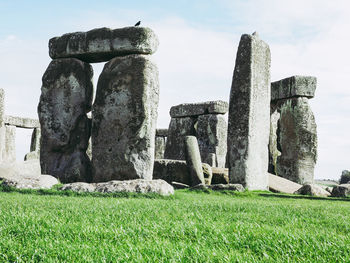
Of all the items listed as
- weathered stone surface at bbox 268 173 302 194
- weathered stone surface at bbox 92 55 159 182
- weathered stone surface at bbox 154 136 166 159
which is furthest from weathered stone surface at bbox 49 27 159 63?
weathered stone surface at bbox 154 136 166 159

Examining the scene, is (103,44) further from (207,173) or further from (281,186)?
(281,186)

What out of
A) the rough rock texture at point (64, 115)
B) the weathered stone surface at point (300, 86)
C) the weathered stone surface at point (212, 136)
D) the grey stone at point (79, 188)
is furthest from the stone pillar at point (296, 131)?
the grey stone at point (79, 188)

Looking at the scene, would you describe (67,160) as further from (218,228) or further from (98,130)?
(218,228)

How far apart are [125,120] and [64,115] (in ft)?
6.49

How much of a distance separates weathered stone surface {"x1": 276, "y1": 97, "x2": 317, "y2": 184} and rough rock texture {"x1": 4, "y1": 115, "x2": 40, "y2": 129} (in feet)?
42.1

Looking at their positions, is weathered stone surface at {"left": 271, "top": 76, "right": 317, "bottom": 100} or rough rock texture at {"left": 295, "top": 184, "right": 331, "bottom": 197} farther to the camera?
weathered stone surface at {"left": 271, "top": 76, "right": 317, "bottom": 100}

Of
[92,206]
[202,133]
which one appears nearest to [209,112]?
[202,133]

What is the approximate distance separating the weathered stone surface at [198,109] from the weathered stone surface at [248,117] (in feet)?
19.9

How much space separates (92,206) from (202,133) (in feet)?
39.2

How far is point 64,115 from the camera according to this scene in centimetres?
1062

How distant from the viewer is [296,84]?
13.9 metres

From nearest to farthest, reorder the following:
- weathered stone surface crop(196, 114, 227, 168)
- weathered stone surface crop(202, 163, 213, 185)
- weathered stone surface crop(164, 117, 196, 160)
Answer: weathered stone surface crop(202, 163, 213, 185) → weathered stone surface crop(196, 114, 227, 168) → weathered stone surface crop(164, 117, 196, 160)

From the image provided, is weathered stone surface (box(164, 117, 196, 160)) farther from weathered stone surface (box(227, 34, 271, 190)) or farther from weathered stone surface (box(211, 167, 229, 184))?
weathered stone surface (box(227, 34, 271, 190))

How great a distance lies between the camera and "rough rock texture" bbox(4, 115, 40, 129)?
66.9 ft
